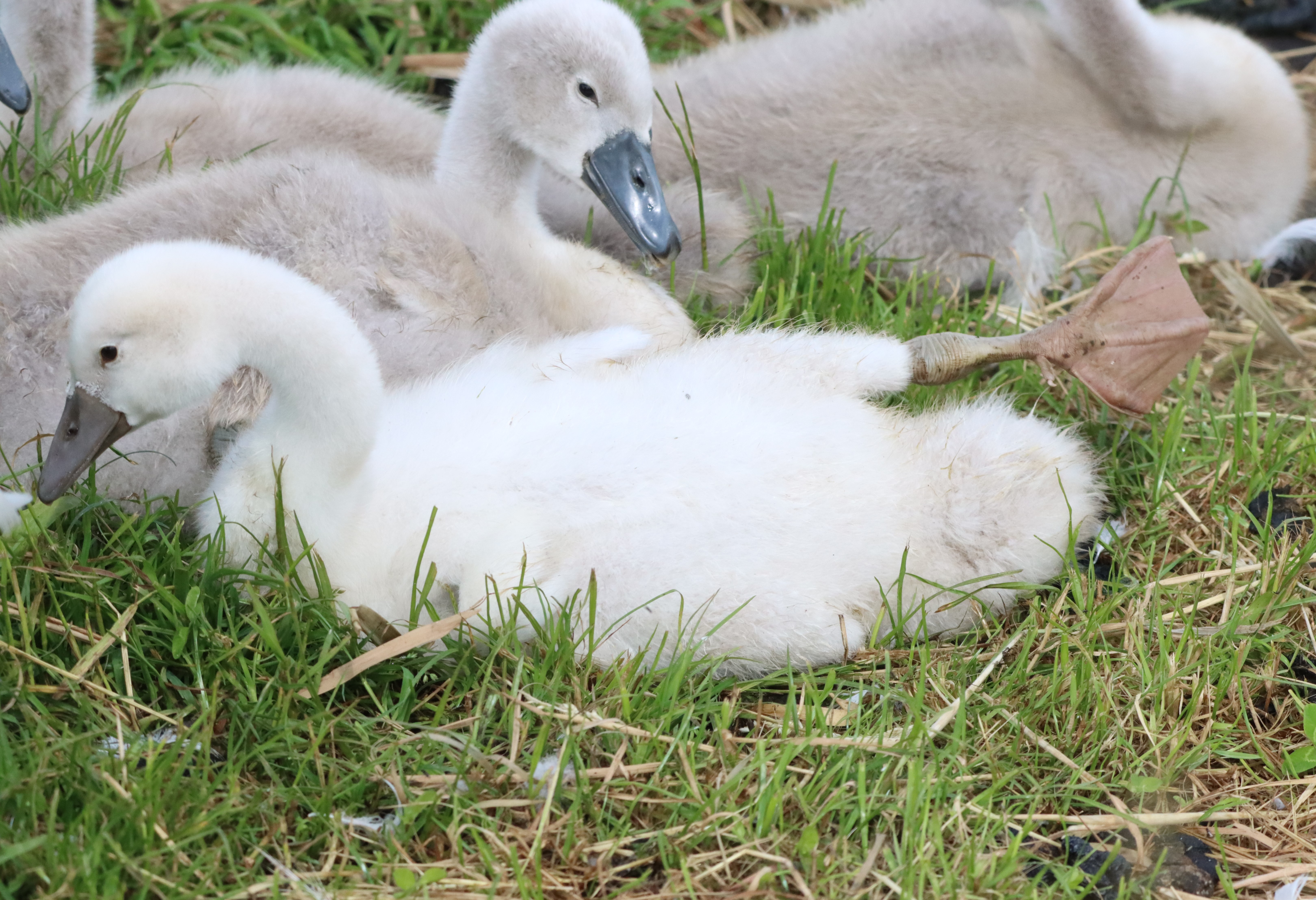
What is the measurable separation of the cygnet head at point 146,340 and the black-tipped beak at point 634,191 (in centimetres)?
91

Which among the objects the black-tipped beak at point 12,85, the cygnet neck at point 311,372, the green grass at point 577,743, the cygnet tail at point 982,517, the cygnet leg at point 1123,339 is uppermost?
the black-tipped beak at point 12,85

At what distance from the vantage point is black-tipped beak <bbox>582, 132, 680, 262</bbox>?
2.80 metres

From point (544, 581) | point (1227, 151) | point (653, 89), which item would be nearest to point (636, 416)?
point (544, 581)

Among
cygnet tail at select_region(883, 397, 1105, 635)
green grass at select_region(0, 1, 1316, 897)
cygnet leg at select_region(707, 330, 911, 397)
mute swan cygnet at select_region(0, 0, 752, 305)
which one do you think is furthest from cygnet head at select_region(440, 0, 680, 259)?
green grass at select_region(0, 1, 1316, 897)

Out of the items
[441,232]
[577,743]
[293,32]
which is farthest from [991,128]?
[577,743]

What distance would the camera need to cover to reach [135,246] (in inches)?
85.4

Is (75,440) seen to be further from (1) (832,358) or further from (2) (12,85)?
(1) (832,358)

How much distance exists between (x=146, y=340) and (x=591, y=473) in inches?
28.0

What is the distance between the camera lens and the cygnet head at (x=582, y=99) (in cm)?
279

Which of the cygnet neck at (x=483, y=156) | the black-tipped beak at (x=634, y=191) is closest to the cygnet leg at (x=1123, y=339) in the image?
the black-tipped beak at (x=634, y=191)

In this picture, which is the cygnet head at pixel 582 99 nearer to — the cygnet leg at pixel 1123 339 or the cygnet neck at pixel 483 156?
the cygnet neck at pixel 483 156

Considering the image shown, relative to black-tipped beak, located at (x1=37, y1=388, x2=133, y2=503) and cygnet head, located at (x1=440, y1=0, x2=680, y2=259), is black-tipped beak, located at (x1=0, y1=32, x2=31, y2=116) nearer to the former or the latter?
cygnet head, located at (x1=440, y1=0, x2=680, y2=259)

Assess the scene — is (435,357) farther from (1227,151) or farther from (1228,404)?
(1227,151)

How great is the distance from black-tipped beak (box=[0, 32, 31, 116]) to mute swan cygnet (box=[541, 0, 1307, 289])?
3.83ft
